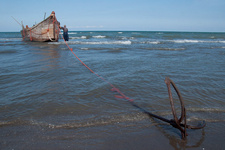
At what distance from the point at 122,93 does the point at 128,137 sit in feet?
5.65

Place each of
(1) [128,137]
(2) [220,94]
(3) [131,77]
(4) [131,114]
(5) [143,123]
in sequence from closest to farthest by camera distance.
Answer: (1) [128,137]
(5) [143,123]
(4) [131,114]
(2) [220,94]
(3) [131,77]

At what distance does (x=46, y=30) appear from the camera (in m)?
18.0

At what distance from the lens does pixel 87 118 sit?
9.84 feet

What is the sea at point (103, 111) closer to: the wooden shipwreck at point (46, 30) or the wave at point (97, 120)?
the wave at point (97, 120)

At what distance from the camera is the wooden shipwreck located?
675 inches

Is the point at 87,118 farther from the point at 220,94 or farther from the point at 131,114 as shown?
the point at 220,94

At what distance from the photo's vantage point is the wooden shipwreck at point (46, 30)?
56.3ft

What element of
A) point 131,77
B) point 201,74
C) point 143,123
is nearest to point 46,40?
point 131,77

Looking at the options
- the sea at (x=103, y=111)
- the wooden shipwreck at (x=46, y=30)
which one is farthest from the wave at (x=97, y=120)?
the wooden shipwreck at (x=46, y=30)

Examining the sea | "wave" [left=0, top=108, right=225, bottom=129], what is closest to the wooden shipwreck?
the sea

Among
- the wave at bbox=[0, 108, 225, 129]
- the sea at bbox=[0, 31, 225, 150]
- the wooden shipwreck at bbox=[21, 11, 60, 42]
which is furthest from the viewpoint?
the wooden shipwreck at bbox=[21, 11, 60, 42]

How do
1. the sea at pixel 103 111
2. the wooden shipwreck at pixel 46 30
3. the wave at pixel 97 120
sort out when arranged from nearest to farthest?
the sea at pixel 103 111, the wave at pixel 97 120, the wooden shipwreck at pixel 46 30

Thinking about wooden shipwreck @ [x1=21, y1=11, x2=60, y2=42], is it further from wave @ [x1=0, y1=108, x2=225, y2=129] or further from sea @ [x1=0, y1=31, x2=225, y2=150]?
wave @ [x1=0, y1=108, x2=225, y2=129]

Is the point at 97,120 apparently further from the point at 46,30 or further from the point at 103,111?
the point at 46,30
